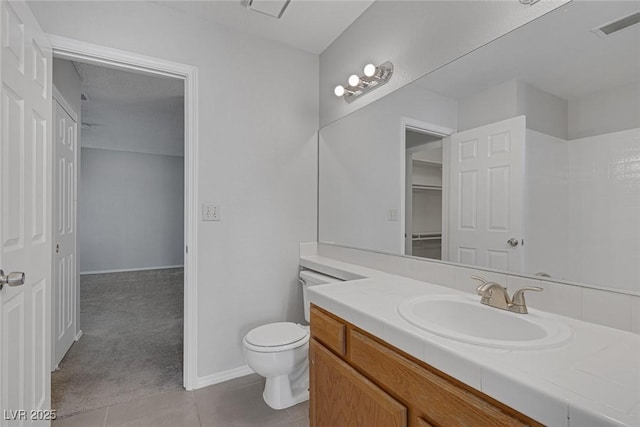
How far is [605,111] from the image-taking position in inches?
39.0

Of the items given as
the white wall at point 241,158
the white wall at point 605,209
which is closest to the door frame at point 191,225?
the white wall at point 241,158

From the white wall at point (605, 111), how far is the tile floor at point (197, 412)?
181cm

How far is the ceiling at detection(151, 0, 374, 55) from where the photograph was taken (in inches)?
74.9

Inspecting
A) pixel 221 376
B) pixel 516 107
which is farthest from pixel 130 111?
pixel 516 107

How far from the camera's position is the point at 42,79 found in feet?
4.81

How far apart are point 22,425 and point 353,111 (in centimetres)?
227

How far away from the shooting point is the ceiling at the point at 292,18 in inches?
74.9

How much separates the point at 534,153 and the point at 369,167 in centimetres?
102

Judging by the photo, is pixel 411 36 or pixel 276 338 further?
pixel 276 338

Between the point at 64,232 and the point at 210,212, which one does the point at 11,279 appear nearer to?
the point at 210,212

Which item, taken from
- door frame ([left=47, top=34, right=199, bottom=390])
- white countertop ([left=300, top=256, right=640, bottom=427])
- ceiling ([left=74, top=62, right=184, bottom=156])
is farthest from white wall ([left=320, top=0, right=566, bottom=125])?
ceiling ([left=74, top=62, right=184, bottom=156])

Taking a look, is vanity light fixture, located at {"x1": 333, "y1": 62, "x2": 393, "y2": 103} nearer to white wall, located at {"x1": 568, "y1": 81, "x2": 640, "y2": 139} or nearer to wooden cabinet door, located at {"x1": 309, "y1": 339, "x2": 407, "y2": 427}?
white wall, located at {"x1": 568, "y1": 81, "x2": 640, "y2": 139}

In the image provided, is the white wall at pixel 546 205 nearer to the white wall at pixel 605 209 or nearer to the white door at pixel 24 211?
the white wall at pixel 605 209

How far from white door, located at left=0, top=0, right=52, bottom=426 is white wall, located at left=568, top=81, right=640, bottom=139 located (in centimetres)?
193
